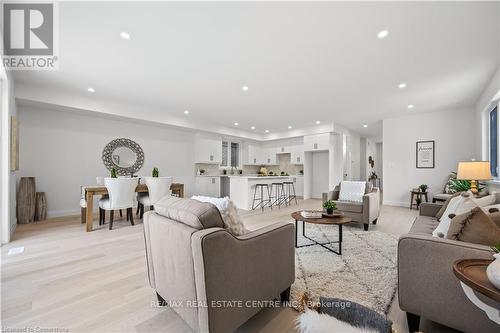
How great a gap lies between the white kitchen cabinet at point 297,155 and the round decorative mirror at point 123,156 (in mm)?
5163

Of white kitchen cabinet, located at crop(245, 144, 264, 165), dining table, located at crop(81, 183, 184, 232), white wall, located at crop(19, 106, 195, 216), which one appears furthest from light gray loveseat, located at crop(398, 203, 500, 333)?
white kitchen cabinet, located at crop(245, 144, 264, 165)

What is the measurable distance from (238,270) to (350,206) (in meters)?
3.04

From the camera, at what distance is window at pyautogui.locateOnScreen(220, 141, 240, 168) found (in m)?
8.23

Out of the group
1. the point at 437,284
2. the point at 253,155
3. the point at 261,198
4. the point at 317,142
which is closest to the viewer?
the point at 437,284

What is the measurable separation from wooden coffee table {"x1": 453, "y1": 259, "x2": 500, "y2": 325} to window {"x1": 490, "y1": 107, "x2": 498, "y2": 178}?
14.1 feet

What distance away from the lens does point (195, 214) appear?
1.26 meters

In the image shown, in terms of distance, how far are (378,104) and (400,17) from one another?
3135 millimetres

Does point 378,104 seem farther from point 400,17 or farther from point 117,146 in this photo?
point 117,146

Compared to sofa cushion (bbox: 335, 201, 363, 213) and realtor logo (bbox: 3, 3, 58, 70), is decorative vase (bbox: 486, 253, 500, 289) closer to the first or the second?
sofa cushion (bbox: 335, 201, 363, 213)

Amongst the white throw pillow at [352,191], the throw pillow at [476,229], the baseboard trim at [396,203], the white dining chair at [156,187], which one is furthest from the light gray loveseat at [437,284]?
the baseboard trim at [396,203]

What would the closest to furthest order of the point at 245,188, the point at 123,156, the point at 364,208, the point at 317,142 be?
the point at 364,208 → the point at 123,156 → the point at 245,188 → the point at 317,142

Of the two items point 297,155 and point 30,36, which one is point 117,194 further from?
point 297,155

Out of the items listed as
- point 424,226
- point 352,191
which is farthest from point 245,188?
point 424,226

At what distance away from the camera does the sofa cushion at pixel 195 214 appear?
1242 millimetres
